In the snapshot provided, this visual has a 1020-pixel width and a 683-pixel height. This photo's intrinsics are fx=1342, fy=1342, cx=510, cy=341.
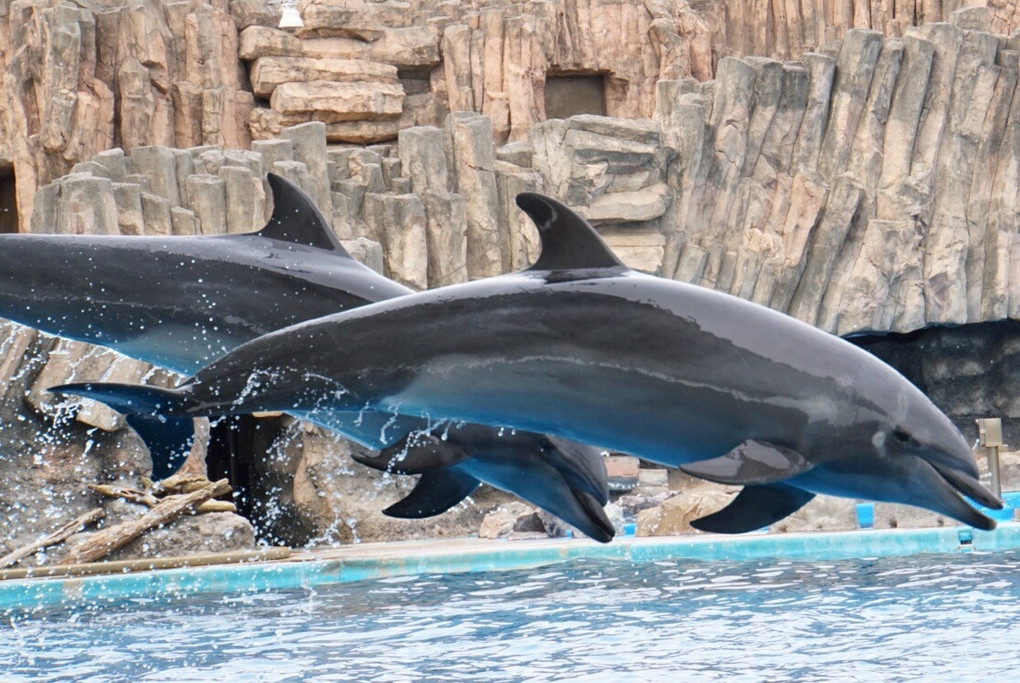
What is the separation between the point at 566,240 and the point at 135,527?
7.58 metres

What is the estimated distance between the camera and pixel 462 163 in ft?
48.8

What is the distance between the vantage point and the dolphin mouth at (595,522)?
304 centimetres

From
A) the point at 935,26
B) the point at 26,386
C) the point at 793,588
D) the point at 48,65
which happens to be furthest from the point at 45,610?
the point at 935,26

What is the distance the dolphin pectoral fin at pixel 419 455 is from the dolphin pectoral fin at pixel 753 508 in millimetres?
653

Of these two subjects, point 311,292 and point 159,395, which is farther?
point 311,292

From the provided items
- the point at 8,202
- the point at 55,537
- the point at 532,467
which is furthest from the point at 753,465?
the point at 8,202

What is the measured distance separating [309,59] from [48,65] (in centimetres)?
A: 354

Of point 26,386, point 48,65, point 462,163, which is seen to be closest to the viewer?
point 26,386

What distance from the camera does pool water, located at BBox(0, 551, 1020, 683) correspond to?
5.60m

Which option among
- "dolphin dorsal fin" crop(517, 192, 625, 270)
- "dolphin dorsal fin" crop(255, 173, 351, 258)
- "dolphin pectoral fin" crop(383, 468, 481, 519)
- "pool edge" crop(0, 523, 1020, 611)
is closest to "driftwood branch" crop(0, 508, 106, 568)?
"pool edge" crop(0, 523, 1020, 611)

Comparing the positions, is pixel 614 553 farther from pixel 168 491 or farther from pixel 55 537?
pixel 55 537

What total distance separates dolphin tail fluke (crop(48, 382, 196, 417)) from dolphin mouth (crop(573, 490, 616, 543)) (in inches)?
35.8

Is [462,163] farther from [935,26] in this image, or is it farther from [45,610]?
[45,610]

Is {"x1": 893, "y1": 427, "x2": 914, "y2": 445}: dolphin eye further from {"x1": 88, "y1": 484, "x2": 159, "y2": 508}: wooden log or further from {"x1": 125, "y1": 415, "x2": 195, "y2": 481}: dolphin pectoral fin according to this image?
{"x1": 88, "y1": 484, "x2": 159, "y2": 508}: wooden log
